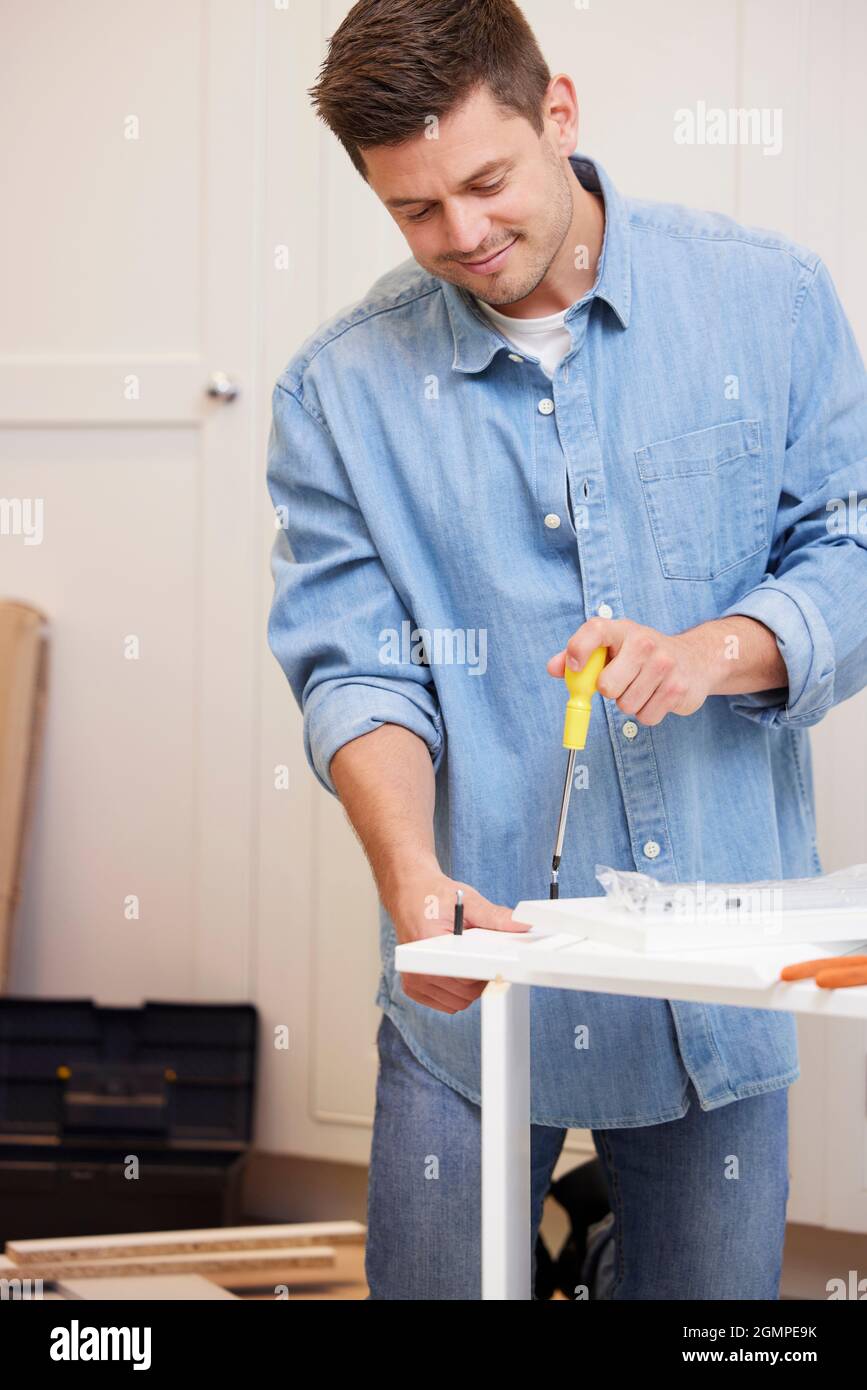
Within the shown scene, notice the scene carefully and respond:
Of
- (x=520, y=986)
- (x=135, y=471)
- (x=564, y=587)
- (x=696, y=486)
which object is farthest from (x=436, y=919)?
(x=135, y=471)

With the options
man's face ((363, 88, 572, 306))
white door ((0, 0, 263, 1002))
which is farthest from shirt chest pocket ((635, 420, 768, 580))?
white door ((0, 0, 263, 1002))

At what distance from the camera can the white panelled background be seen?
1.97 m

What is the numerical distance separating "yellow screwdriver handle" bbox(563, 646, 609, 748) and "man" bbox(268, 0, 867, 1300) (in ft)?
0.42

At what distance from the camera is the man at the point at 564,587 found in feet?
3.43

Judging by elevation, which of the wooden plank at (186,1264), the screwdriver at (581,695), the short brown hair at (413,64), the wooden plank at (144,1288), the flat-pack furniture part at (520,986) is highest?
the short brown hair at (413,64)

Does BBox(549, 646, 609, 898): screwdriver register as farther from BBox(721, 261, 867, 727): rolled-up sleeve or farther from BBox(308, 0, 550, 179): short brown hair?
BBox(308, 0, 550, 179): short brown hair

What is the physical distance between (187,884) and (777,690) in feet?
4.14

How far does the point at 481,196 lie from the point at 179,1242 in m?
1.36

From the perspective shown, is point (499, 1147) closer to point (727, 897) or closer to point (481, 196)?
point (727, 897)

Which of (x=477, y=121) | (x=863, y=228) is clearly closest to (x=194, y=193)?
(x=863, y=228)

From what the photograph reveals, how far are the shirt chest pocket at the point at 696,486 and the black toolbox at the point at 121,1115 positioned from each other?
1169 millimetres

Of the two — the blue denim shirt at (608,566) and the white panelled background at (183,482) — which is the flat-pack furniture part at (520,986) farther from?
the white panelled background at (183,482)

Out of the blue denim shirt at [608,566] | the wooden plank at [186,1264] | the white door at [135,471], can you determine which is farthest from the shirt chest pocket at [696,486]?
the wooden plank at [186,1264]

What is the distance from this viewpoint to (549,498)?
109 cm
